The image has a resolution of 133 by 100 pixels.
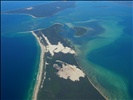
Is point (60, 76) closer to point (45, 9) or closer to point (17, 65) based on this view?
point (17, 65)

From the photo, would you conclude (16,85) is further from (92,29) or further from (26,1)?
(26,1)

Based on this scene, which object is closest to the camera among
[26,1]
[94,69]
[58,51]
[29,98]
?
[29,98]

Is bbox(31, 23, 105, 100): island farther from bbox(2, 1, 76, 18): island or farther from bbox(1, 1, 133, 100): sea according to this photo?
bbox(2, 1, 76, 18): island

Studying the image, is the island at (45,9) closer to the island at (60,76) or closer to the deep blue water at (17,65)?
the deep blue water at (17,65)

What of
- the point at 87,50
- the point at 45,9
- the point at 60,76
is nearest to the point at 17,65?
the point at 60,76

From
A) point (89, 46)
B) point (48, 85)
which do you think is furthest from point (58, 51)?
point (48, 85)

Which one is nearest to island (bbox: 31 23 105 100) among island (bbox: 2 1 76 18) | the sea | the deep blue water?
the sea
